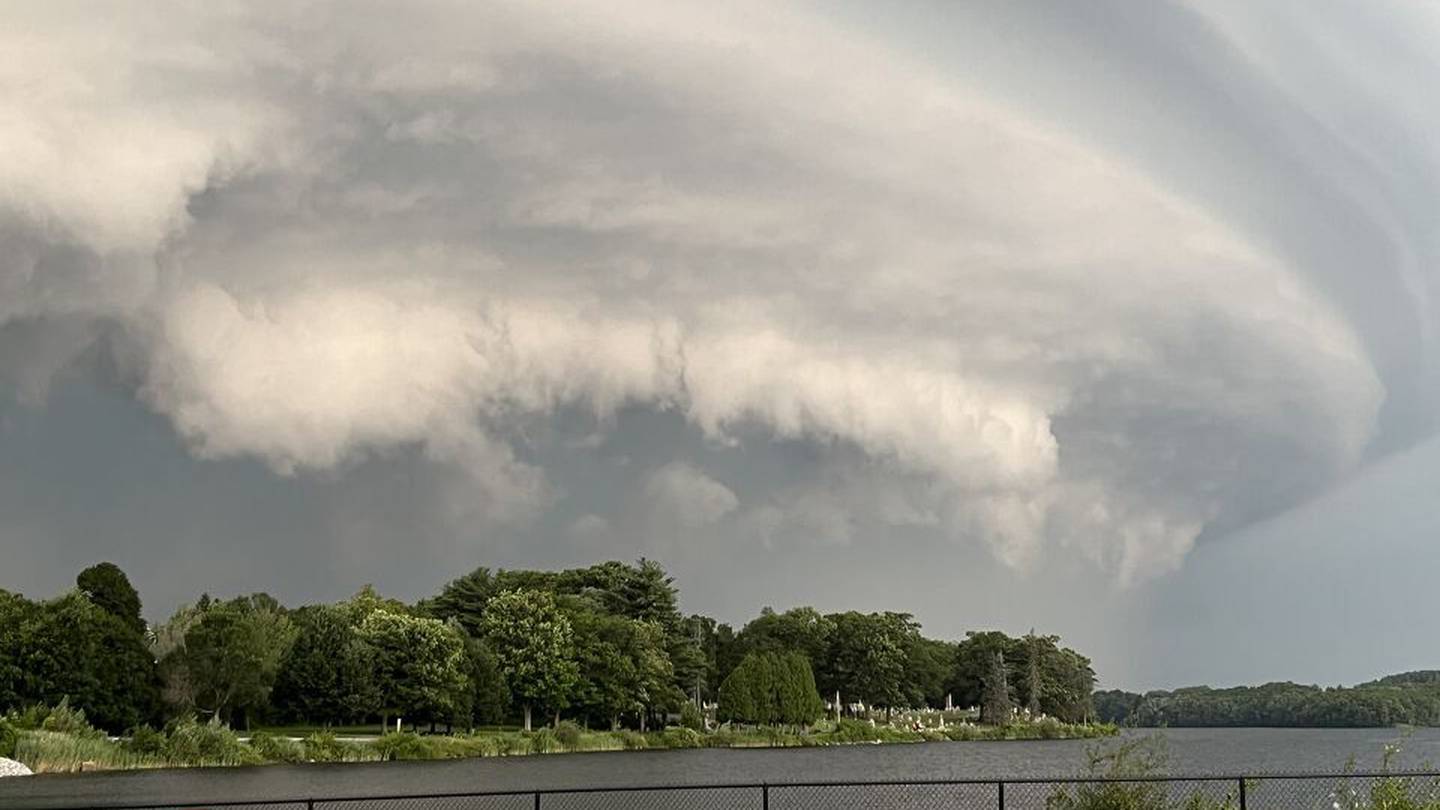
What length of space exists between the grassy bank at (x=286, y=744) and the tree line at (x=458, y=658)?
9.30ft

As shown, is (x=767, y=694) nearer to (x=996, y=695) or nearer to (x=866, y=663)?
(x=866, y=663)

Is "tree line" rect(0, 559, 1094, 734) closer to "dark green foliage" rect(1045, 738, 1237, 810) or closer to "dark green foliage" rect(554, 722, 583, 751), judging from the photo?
"dark green foliage" rect(554, 722, 583, 751)

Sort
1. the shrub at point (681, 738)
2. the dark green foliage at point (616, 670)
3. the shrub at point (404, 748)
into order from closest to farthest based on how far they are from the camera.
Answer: the shrub at point (404, 748) < the dark green foliage at point (616, 670) < the shrub at point (681, 738)

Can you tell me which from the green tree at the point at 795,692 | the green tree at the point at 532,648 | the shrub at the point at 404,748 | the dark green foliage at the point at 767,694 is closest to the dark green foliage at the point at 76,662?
the shrub at the point at 404,748

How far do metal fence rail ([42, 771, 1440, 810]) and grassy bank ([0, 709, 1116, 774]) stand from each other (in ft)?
67.4

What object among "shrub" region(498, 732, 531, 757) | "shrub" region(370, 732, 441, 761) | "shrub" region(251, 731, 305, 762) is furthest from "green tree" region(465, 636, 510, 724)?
"shrub" region(251, 731, 305, 762)

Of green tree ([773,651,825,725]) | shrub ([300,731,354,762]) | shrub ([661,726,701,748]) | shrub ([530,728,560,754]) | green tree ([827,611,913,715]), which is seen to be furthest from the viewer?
green tree ([827,611,913,715])

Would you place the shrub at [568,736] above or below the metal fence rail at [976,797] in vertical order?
below

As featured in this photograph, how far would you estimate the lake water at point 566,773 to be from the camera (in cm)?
4822

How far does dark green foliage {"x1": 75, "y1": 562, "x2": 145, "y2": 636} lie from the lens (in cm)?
8269

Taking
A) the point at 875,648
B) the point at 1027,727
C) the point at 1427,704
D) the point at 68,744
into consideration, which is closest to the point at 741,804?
the point at 68,744

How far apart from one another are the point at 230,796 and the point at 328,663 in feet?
131

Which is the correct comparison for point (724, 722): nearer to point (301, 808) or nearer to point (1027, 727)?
point (1027, 727)

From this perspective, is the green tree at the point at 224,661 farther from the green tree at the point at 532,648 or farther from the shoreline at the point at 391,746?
the green tree at the point at 532,648
